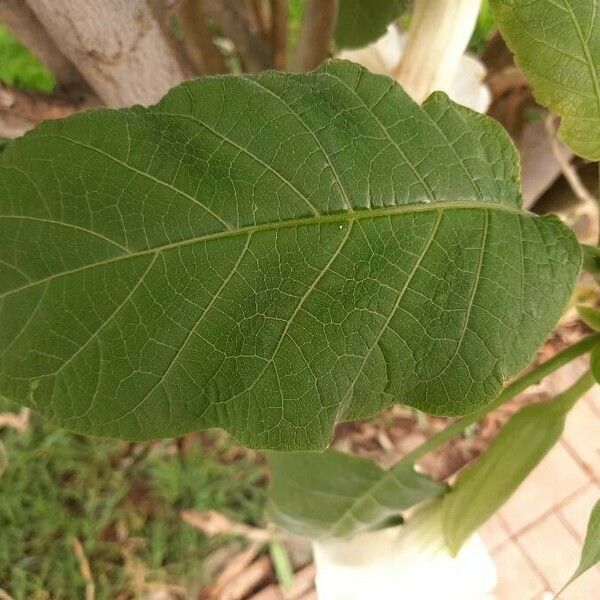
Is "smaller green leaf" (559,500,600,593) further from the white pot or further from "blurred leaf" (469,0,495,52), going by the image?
"blurred leaf" (469,0,495,52)

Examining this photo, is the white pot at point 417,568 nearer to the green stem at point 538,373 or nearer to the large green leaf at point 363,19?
the green stem at point 538,373

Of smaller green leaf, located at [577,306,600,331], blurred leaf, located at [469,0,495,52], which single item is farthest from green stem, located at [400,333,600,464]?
blurred leaf, located at [469,0,495,52]

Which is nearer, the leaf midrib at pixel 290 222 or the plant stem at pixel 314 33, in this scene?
the leaf midrib at pixel 290 222

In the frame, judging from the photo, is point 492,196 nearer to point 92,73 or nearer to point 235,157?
point 235,157

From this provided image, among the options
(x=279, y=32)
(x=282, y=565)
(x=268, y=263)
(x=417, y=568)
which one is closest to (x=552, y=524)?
(x=282, y=565)

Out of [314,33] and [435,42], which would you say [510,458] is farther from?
[314,33]

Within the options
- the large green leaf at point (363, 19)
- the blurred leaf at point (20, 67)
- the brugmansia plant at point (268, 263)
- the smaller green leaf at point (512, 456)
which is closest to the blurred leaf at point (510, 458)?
the smaller green leaf at point (512, 456)

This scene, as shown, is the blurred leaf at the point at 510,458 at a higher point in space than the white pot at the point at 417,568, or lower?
higher
